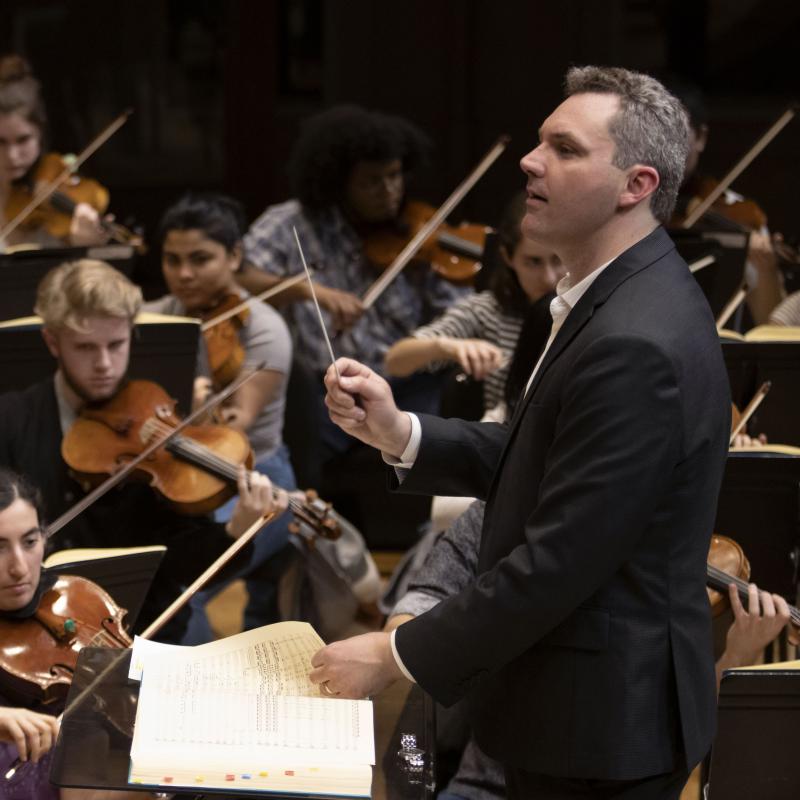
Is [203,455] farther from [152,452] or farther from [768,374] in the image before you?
[768,374]

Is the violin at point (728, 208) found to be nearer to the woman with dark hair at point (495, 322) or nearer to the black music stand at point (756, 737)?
the woman with dark hair at point (495, 322)

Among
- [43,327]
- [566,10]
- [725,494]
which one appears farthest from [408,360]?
[566,10]

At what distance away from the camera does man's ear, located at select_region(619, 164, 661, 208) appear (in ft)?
3.77

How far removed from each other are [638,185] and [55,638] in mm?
877

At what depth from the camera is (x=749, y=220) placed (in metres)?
3.22

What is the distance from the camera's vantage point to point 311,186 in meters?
3.32

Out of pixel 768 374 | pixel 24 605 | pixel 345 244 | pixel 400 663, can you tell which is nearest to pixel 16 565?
pixel 24 605

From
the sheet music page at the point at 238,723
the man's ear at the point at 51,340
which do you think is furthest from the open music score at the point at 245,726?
the man's ear at the point at 51,340

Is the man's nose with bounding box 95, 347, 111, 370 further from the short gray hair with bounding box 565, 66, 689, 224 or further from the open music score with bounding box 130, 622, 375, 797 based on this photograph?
the short gray hair with bounding box 565, 66, 689, 224

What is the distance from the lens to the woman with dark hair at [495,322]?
2328 mm

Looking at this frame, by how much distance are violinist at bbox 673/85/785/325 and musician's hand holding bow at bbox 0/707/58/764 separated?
79.2 inches

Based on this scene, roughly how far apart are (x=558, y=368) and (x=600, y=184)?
0.16m

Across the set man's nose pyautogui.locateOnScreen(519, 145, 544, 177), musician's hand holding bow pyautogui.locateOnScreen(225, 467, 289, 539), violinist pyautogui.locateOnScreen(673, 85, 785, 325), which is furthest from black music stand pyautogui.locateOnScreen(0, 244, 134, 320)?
man's nose pyautogui.locateOnScreen(519, 145, 544, 177)

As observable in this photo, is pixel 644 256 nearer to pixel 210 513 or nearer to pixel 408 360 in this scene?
pixel 210 513
